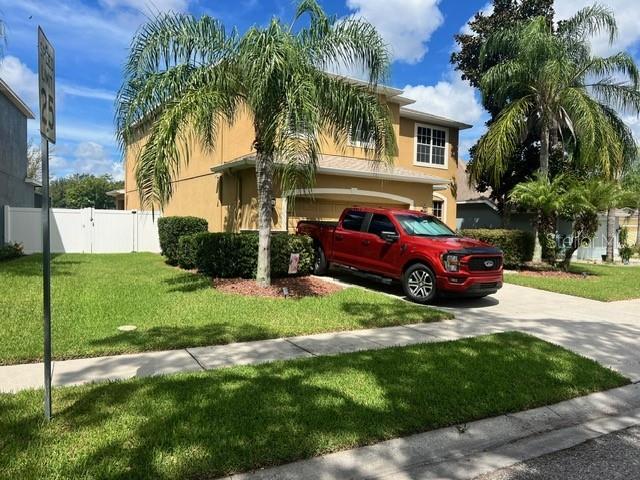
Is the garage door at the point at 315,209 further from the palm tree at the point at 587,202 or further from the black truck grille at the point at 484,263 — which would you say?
the palm tree at the point at 587,202

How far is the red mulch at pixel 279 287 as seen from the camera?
10117mm

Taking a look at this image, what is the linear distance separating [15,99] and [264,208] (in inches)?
684

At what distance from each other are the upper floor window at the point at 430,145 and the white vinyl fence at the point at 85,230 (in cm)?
1216

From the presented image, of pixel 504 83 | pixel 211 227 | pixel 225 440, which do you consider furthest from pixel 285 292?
pixel 504 83

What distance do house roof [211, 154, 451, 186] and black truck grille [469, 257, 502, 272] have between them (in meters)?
4.90

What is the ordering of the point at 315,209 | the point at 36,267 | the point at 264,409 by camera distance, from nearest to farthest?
the point at 264,409 → the point at 36,267 → the point at 315,209

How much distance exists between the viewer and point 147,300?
899 centimetres

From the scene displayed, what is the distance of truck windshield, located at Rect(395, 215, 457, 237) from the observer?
10948 millimetres

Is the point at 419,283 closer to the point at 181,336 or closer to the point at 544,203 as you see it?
the point at 181,336

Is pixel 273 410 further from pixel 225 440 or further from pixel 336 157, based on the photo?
pixel 336 157

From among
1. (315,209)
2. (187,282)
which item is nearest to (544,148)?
(315,209)

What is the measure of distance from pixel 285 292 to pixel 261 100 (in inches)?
159

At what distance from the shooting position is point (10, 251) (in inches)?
634

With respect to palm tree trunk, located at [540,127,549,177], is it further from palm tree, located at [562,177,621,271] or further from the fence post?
the fence post
